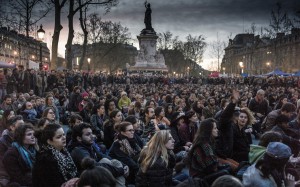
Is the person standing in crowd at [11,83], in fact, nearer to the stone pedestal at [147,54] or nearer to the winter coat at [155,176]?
the winter coat at [155,176]

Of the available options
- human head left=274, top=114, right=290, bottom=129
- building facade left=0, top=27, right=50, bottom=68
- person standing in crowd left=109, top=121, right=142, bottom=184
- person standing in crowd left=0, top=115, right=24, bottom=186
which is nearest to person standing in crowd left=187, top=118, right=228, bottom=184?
person standing in crowd left=109, top=121, right=142, bottom=184

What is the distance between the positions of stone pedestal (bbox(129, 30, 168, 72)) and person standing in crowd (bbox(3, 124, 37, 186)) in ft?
159

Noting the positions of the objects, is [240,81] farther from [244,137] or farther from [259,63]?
[259,63]

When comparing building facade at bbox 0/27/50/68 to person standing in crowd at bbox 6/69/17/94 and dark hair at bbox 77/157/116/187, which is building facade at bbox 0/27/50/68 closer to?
person standing in crowd at bbox 6/69/17/94

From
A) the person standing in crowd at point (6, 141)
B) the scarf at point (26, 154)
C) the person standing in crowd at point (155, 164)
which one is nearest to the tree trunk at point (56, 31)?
the person standing in crowd at point (6, 141)

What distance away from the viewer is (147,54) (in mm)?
54688

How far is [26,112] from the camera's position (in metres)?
12.0

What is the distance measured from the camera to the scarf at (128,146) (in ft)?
24.0

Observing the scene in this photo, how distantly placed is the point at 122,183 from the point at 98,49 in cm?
6312

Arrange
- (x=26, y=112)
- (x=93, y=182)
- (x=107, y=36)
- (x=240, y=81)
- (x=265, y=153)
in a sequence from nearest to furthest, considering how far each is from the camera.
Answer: (x=93, y=182) → (x=265, y=153) → (x=26, y=112) → (x=240, y=81) → (x=107, y=36)

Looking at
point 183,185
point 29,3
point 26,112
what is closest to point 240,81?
point 29,3

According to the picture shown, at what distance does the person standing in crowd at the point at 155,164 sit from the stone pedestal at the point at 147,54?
160ft

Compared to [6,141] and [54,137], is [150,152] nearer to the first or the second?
[54,137]

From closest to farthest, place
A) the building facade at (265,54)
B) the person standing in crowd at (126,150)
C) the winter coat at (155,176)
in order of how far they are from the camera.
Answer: the winter coat at (155,176)
the person standing in crowd at (126,150)
the building facade at (265,54)
